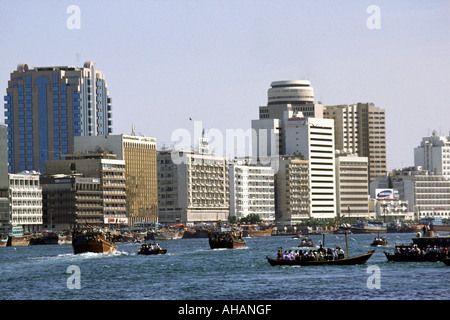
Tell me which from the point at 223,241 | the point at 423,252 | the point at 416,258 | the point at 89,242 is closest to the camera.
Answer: the point at 416,258

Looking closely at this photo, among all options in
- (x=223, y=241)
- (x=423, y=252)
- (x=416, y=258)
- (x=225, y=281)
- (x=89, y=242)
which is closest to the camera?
(x=225, y=281)

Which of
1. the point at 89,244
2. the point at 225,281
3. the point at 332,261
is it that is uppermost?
the point at 332,261

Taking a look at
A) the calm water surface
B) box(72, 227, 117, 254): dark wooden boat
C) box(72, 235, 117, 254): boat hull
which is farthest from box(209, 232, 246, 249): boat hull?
the calm water surface

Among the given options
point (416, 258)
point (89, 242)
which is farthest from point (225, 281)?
point (89, 242)

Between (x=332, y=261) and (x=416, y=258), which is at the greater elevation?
(x=332, y=261)

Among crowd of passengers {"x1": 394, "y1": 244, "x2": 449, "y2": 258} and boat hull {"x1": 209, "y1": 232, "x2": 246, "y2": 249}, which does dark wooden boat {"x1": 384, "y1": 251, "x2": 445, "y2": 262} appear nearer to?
crowd of passengers {"x1": 394, "y1": 244, "x2": 449, "y2": 258}

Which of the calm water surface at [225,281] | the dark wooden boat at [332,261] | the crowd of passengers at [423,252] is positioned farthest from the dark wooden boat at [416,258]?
the dark wooden boat at [332,261]

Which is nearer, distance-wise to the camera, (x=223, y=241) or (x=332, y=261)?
(x=332, y=261)

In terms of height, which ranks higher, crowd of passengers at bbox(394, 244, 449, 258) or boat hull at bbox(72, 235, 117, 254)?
crowd of passengers at bbox(394, 244, 449, 258)

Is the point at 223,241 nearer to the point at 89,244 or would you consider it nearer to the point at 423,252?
the point at 89,244

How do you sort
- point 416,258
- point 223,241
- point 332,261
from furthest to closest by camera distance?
1. point 223,241
2. point 416,258
3. point 332,261

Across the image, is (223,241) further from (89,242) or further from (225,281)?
(225,281)

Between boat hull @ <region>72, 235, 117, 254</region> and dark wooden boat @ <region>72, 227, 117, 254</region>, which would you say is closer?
dark wooden boat @ <region>72, 227, 117, 254</region>

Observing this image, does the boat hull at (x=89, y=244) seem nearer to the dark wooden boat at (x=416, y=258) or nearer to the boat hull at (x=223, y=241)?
the boat hull at (x=223, y=241)
